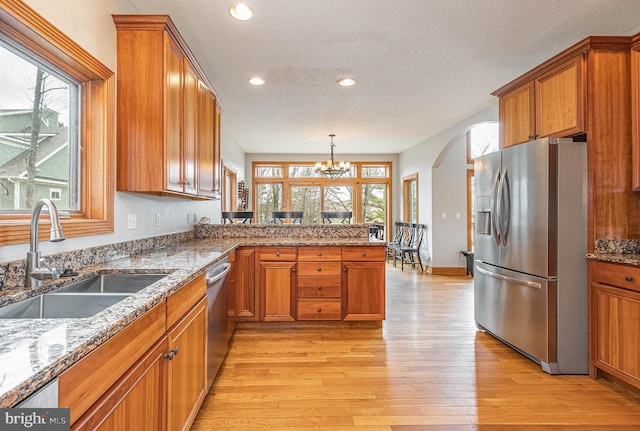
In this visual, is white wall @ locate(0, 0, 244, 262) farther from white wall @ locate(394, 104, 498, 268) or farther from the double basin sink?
white wall @ locate(394, 104, 498, 268)

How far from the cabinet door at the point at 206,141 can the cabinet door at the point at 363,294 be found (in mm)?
1591

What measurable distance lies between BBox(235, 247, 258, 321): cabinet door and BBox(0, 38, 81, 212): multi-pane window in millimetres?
1455

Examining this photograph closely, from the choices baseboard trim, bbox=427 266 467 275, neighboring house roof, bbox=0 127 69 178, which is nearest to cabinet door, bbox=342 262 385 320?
neighboring house roof, bbox=0 127 69 178

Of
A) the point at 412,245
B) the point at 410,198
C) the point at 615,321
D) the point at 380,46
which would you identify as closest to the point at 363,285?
the point at 615,321

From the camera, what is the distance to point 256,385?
2.16m

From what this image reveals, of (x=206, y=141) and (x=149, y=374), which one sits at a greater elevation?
(x=206, y=141)

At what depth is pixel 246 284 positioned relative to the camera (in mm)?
3082

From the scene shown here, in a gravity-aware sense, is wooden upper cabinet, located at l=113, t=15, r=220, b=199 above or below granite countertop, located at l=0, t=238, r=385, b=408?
above

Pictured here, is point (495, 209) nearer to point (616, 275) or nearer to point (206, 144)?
point (616, 275)

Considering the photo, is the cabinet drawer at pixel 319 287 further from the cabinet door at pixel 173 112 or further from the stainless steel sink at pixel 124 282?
the stainless steel sink at pixel 124 282

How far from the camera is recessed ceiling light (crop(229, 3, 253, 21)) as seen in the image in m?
2.22

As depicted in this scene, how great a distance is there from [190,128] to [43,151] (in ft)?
3.18

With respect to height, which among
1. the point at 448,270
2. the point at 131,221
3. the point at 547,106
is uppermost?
the point at 547,106

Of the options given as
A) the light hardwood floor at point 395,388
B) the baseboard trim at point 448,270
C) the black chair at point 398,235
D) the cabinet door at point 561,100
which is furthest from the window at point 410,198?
the cabinet door at point 561,100
